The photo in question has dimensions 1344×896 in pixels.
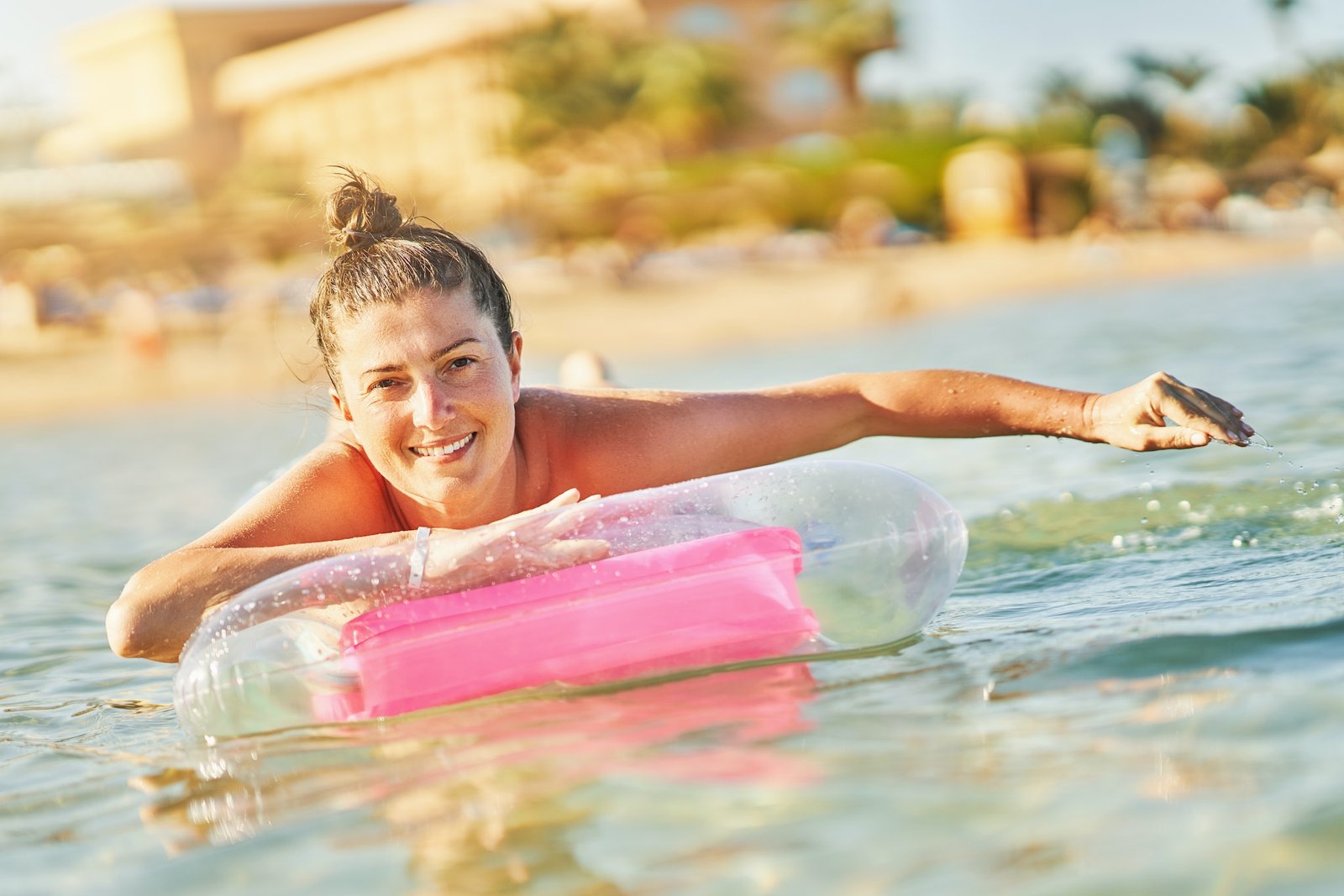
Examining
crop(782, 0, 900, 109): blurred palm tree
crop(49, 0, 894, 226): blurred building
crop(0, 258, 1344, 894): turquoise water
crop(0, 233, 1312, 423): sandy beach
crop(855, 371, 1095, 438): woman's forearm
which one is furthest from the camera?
crop(782, 0, 900, 109): blurred palm tree

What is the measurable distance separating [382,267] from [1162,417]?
1.65m

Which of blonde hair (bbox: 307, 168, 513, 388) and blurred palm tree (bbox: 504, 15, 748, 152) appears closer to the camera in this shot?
blonde hair (bbox: 307, 168, 513, 388)

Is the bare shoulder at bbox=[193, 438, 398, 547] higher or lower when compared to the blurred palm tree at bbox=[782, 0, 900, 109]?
lower

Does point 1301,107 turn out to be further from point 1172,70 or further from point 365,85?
point 365,85

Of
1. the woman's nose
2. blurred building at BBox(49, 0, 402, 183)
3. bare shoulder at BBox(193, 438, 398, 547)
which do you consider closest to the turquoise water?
bare shoulder at BBox(193, 438, 398, 547)

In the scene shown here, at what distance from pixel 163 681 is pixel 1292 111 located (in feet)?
154

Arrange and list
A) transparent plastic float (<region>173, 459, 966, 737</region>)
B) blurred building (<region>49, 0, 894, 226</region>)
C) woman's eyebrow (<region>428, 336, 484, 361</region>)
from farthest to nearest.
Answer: blurred building (<region>49, 0, 894, 226</region>) < woman's eyebrow (<region>428, 336, 484, 361</region>) < transparent plastic float (<region>173, 459, 966, 737</region>)

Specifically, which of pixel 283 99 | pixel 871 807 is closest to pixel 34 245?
pixel 283 99

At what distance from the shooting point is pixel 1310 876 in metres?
1.82

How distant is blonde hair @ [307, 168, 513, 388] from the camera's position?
306 centimetres

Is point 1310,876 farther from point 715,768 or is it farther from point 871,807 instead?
point 715,768

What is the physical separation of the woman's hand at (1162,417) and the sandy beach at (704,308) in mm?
16412

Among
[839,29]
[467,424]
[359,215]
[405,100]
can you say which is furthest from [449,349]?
[405,100]

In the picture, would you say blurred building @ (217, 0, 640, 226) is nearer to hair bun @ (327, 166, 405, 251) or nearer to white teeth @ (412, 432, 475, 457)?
hair bun @ (327, 166, 405, 251)
